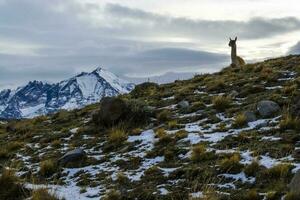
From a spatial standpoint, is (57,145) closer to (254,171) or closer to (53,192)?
(53,192)

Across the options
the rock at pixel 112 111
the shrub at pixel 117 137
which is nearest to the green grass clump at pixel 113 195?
the shrub at pixel 117 137

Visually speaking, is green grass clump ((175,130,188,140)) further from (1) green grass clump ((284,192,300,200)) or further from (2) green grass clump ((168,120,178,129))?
(1) green grass clump ((284,192,300,200))

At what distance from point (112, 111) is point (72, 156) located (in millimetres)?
4630

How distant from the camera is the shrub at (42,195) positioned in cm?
1297

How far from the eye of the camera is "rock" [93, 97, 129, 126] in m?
21.7

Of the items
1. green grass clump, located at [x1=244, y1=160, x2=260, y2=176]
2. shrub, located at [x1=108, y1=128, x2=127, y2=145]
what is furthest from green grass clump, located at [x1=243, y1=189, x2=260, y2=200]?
shrub, located at [x1=108, y1=128, x2=127, y2=145]

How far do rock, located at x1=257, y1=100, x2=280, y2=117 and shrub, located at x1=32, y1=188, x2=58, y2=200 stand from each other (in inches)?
324

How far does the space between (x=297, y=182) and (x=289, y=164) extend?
67.2 inches

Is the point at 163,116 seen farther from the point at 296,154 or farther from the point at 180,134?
the point at 296,154

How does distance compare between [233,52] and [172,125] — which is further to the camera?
[233,52]

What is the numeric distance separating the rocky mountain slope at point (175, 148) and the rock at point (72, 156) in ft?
0.10

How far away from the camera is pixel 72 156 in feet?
57.4

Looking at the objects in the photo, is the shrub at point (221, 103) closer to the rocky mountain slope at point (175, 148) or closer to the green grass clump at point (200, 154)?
the rocky mountain slope at point (175, 148)

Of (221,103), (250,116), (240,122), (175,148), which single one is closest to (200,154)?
(175,148)
